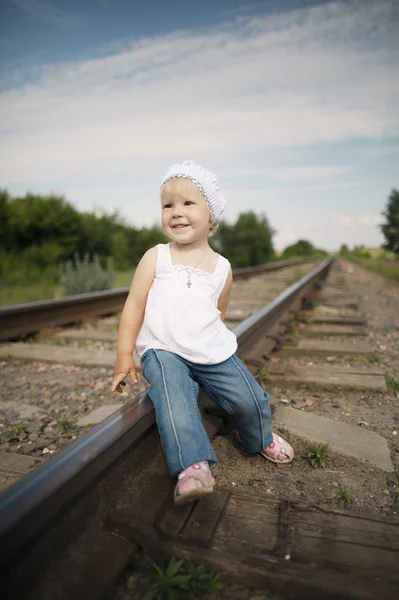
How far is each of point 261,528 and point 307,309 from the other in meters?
5.07

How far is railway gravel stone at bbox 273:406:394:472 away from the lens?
1.84m

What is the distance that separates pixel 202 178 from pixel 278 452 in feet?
4.03

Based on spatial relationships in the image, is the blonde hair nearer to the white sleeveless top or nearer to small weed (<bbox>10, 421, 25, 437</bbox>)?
the white sleeveless top

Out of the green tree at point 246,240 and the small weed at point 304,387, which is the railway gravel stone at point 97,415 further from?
→ the green tree at point 246,240

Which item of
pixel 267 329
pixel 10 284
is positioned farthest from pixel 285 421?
pixel 10 284

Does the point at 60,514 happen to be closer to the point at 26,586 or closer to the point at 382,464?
the point at 26,586

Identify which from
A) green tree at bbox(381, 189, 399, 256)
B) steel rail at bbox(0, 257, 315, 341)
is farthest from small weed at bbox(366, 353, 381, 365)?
green tree at bbox(381, 189, 399, 256)

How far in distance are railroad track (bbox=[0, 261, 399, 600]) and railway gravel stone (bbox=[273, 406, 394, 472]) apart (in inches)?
18.7

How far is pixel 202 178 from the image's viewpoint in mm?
1938

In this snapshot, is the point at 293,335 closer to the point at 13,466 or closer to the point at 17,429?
the point at 17,429

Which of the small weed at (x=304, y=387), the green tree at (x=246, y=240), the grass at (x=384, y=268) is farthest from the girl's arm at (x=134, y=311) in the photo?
the green tree at (x=246, y=240)

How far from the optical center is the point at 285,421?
83.1 inches

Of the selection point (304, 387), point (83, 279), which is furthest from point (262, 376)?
point (83, 279)

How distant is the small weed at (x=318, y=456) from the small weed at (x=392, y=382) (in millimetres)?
1185
